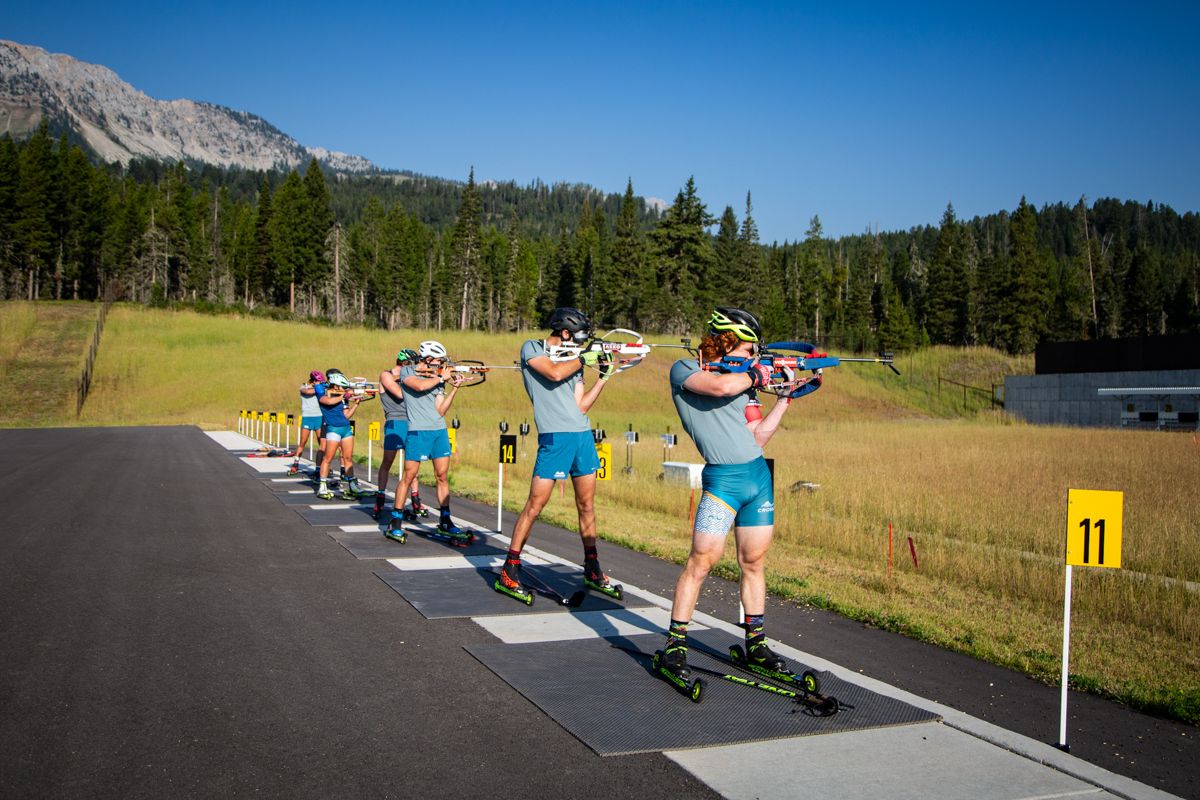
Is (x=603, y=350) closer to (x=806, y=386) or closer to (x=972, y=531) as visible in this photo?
(x=806, y=386)

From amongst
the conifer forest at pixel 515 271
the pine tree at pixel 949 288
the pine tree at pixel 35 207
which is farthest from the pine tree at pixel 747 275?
the pine tree at pixel 35 207

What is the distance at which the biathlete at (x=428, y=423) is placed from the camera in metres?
12.0

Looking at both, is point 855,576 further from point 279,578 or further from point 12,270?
point 12,270

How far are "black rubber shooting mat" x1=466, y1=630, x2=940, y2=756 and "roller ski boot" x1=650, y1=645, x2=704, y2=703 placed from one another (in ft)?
0.24

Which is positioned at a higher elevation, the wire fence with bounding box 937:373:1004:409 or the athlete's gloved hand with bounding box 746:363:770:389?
the athlete's gloved hand with bounding box 746:363:770:389

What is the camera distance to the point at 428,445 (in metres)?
12.2

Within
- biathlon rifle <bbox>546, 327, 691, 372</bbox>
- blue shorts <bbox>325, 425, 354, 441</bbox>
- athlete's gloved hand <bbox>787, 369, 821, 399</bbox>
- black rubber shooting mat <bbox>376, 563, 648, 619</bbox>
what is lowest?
black rubber shooting mat <bbox>376, 563, 648, 619</bbox>

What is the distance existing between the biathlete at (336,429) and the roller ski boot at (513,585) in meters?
8.39

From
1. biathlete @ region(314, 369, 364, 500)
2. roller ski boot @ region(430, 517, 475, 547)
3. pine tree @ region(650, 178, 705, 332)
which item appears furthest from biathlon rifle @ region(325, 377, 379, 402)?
pine tree @ region(650, 178, 705, 332)

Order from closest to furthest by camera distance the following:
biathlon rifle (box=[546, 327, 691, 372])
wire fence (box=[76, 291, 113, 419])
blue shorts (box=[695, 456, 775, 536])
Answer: blue shorts (box=[695, 456, 775, 536])
biathlon rifle (box=[546, 327, 691, 372])
wire fence (box=[76, 291, 113, 419])

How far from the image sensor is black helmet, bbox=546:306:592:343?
859cm

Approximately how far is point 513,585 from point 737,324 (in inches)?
148

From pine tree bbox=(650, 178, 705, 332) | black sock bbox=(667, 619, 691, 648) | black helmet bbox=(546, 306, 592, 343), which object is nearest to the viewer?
black sock bbox=(667, 619, 691, 648)

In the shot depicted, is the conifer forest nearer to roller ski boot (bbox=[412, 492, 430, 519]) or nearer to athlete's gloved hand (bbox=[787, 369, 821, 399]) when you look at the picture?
roller ski boot (bbox=[412, 492, 430, 519])
